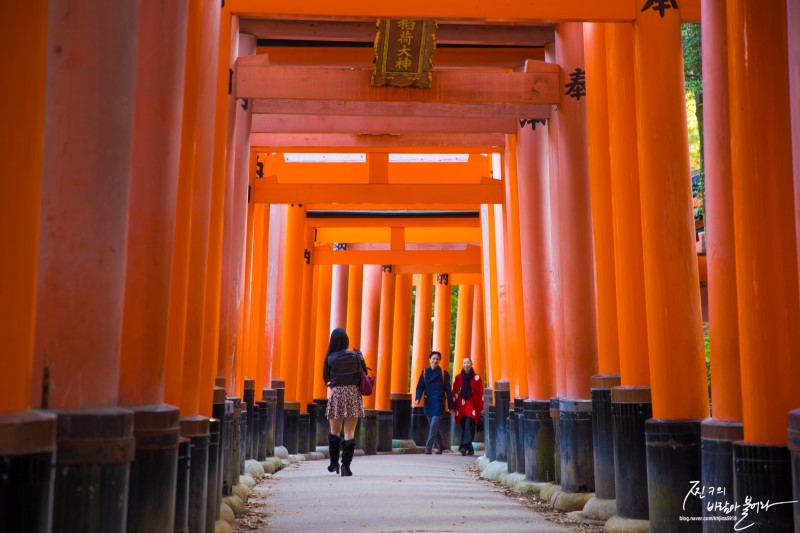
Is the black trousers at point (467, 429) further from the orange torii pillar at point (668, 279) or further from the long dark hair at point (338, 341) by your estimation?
the orange torii pillar at point (668, 279)

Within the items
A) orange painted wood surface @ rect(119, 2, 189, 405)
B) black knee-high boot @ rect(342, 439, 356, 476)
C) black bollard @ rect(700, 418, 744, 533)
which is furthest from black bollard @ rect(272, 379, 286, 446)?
orange painted wood surface @ rect(119, 2, 189, 405)

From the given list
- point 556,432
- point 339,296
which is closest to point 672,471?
point 556,432

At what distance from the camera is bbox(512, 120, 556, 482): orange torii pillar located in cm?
1023

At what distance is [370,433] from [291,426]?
9.62ft

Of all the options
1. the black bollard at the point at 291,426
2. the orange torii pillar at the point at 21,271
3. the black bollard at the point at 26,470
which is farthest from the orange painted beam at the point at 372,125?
the black bollard at the point at 26,470

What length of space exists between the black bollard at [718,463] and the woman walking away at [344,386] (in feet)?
19.2

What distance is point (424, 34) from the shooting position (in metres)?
9.28

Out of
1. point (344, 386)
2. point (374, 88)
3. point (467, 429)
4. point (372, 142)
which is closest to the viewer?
point (374, 88)

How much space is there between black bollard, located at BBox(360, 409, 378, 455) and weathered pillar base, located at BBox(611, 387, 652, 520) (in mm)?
11617

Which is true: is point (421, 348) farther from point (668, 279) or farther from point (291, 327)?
point (668, 279)

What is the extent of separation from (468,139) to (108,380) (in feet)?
33.4

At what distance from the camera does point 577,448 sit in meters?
8.59

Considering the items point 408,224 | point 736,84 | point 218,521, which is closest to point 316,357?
point 408,224

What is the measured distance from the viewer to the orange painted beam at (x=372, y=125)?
Result: 11.9m
